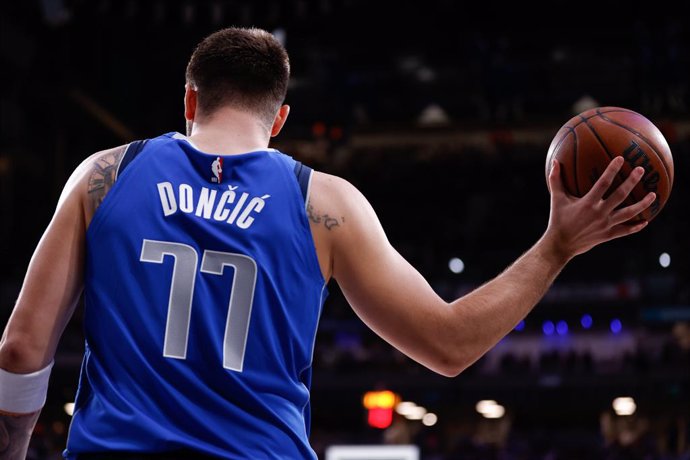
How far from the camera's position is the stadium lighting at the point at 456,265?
817 inches

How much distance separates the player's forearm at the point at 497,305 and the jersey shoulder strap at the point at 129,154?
28.5 inches

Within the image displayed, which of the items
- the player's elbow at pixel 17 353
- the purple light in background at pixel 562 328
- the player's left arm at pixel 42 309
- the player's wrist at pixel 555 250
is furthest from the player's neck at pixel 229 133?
the purple light in background at pixel 562 328

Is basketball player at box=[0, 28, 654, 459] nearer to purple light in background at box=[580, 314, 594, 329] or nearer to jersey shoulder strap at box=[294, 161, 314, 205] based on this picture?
jersey shoulder strap at box=[294, 161, 314, 205]

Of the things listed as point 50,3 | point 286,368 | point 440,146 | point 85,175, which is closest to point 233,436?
point 286,368

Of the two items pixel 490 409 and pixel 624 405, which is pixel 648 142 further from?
pixel 490 409

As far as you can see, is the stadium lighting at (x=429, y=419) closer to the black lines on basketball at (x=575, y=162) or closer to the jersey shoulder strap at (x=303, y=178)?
the black lines on basketball at (x=575, y=162)

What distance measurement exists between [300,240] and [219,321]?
0.24m

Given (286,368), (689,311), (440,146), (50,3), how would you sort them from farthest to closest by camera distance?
(440,146)
(689,311)
(50,3)
(286,368)

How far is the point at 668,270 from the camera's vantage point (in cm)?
1978

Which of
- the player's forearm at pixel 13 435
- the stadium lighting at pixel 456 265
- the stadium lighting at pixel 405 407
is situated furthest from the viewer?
the stadium lighting at pixel 456 265

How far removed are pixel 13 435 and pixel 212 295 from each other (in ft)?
1.60

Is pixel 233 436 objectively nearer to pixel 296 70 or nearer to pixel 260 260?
pixel 260 260

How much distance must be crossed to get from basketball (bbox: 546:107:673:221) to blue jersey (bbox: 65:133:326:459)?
721 millimetres

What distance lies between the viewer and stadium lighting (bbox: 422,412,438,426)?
A: 2219 centimetres
